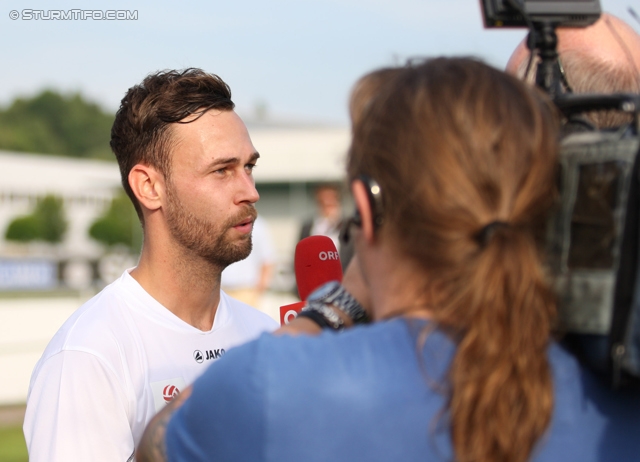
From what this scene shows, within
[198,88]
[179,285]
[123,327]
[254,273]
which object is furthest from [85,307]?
[254,273]

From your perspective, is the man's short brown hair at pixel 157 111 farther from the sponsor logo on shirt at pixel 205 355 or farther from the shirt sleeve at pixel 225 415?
the shirt sleeve at pixel 225 415

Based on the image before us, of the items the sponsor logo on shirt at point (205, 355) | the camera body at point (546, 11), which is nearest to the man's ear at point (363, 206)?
the camera body at point (546, 11)

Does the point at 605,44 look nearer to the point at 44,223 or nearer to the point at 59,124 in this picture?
the point at 44,223

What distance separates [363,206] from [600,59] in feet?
2.98

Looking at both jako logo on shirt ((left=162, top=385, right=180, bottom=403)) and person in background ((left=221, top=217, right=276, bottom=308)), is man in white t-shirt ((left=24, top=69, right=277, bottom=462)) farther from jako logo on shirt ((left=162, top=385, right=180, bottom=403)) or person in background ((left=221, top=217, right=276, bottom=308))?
person in background ((left=221, top=217, right=276, bottom=308))

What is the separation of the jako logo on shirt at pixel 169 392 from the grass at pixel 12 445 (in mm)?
3991

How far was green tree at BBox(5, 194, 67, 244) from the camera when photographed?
46875mm

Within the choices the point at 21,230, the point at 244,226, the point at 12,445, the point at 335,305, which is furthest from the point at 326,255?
the point at 21,230

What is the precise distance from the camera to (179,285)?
9.23ft

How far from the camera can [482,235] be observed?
4.03 ft

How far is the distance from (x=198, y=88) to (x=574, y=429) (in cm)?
209

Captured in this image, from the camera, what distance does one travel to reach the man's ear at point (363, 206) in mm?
1313

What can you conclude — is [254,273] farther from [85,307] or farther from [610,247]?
[610,247]

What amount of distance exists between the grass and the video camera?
18.1ft
